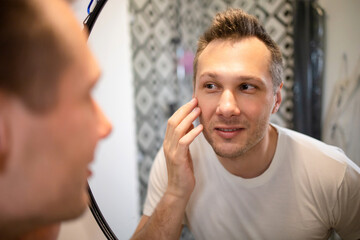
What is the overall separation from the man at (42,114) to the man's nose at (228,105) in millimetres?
366

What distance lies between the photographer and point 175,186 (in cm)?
64

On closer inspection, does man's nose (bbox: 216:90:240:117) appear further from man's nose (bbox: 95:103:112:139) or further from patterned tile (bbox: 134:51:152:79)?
patterned tile (bbox: 134:51:152:79)

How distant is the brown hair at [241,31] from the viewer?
A: 66cm

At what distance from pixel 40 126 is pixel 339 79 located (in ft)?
3.33

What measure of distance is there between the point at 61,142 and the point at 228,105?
16.3 inches

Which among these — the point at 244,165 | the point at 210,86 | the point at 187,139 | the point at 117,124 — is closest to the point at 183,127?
the point at 187,139

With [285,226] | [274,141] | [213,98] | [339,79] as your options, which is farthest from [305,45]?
[285,226]

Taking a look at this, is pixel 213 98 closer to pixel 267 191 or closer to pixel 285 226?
pixel 267 191

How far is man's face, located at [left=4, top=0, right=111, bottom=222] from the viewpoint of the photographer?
0.25 m

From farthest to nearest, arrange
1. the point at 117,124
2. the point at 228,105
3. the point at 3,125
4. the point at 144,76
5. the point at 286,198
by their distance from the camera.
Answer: the point at 144,76 → the point at 117,124 → the point at 286,198 → the point at 228,105 → the point at 3,125

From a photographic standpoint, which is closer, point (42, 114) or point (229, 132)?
point (42, 114)

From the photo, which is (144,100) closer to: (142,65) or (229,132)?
(142,65)

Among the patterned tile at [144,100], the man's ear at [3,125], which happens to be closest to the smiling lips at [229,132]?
the man's ear at [3,125]

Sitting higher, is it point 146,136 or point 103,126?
point 103,126
